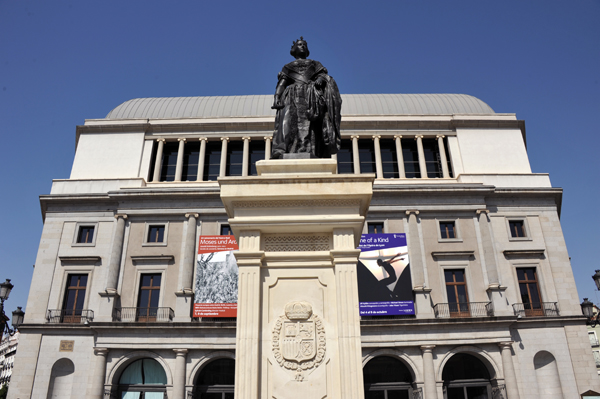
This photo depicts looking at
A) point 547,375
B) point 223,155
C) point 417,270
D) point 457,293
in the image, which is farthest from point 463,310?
point 223,155

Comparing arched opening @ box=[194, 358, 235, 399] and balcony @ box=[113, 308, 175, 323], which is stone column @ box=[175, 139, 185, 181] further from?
arched opening @ box=[194, 358, 235, 399]

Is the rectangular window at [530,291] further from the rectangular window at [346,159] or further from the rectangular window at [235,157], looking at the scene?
the rectangular window at [235,157]

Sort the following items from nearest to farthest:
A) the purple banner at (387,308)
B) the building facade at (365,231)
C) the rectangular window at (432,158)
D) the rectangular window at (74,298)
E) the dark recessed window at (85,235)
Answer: the building facade at (365,231), the purple banner at (387,308), the rectangular window at (74,298), the dark recessed window at (85,235), the rectangular window at (432,158)

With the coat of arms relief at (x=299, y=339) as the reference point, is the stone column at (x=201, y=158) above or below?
above

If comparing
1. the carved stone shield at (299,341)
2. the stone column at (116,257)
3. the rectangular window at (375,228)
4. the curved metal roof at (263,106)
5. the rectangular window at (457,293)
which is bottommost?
the carved stone shield at (299,341)

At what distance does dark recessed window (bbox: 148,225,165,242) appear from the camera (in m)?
30.0

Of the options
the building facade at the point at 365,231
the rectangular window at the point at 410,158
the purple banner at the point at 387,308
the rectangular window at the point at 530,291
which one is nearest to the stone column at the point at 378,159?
the building facade at the point at 365,231

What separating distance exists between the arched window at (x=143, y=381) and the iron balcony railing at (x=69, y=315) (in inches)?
154

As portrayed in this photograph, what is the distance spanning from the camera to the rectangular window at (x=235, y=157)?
33.7 metres

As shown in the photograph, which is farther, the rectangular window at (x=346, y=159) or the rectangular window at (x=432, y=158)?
the rectangular window at (x=432, y=158)

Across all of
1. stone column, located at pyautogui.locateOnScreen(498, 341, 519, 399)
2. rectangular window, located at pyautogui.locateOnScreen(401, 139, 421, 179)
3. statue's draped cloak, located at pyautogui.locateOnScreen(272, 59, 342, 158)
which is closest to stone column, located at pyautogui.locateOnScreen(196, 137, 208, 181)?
rectangular window, located at pyautogui.locateOnScreen(401, 139, 421, 179)

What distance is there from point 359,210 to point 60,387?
2744cm

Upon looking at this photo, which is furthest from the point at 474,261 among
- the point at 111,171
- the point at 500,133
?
the point at 111,171

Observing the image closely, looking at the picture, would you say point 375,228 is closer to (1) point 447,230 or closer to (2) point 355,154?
(1) point 447,230
